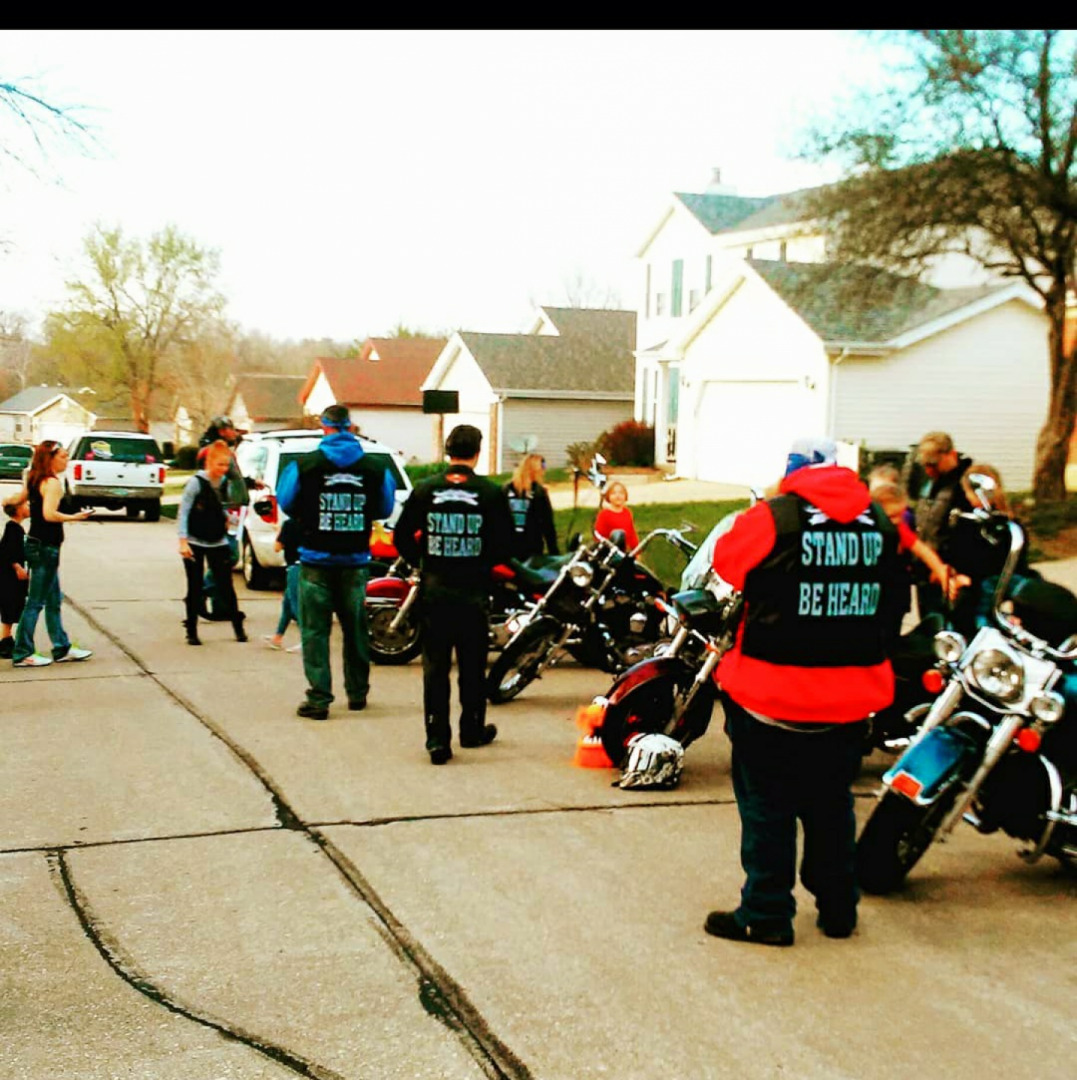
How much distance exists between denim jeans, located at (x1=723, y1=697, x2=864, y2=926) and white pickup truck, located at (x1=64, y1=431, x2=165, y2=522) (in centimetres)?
2694

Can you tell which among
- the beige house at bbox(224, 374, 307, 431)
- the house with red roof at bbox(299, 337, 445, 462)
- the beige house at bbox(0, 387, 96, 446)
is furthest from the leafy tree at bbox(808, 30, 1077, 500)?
the beige house at bbox(0, 387, 96, 446)

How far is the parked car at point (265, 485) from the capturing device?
15.8 metres

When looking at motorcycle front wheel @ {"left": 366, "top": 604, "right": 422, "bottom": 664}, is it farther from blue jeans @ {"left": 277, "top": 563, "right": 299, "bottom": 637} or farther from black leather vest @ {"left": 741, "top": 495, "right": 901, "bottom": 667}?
black leather vest @ {"left": 741, "top": 495, "right": 901, "bottom": 667}

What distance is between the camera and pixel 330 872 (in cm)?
588

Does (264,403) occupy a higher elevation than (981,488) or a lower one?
lower

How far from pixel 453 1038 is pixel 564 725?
4.89 meters

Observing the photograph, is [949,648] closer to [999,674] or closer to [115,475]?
[999,674]

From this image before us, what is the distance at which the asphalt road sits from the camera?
13.8ft

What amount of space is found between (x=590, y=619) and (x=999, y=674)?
4.49 meters

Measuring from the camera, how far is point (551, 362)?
4591 cm

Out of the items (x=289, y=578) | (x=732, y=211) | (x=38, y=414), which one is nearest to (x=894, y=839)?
(x=289, y=578)

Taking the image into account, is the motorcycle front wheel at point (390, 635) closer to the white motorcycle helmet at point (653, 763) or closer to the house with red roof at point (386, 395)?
the white motorcycle helmet at point (653, 763)

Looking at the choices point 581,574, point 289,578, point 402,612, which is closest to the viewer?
point 581,574
